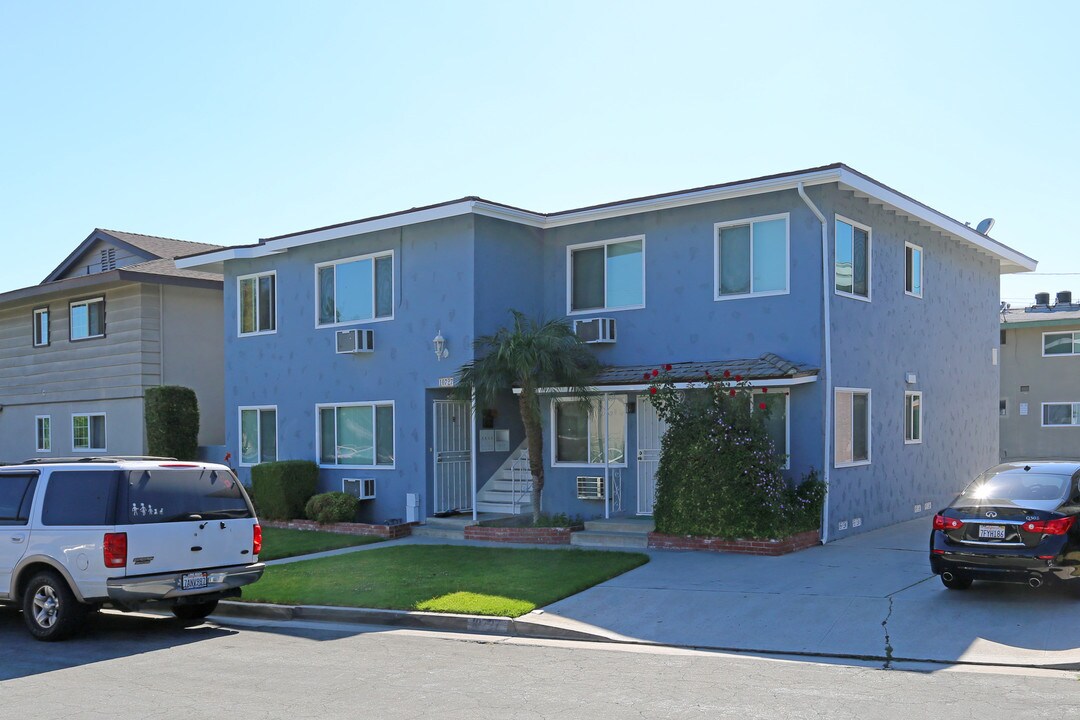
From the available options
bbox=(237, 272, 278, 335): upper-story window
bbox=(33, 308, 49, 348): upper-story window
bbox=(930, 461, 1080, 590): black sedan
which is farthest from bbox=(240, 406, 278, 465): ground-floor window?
bbox=(930, 461, 1080, 590): black sedan

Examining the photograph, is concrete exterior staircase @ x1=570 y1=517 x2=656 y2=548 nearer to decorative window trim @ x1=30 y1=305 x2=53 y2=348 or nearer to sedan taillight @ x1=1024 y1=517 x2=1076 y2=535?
sedan taillight @ x1=1024 y1=517 x2=1076 y2=535

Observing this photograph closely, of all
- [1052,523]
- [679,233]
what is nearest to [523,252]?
[679,233]

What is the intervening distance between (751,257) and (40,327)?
2033 cm

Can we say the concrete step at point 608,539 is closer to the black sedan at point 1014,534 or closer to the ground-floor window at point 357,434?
the ground-floor window at point 357,434

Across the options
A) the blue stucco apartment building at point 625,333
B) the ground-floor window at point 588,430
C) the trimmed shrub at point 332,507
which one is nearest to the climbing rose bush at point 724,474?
the blue stucco apartment building at point 625,333

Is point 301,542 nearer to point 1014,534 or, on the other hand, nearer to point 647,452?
point 647,452

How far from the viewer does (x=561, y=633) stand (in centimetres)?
1045

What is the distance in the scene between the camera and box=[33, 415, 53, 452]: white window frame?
2717 cm

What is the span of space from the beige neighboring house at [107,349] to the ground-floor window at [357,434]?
13.3 ft

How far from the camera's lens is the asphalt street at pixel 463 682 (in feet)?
23.8

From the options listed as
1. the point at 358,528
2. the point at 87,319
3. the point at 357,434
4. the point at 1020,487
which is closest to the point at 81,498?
the point at 358,528

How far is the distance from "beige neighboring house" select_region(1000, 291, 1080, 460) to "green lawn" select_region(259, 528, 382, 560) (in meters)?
24.3

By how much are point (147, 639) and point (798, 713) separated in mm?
6784

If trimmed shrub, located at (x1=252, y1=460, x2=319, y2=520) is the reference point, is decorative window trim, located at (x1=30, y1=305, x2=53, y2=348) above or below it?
above
